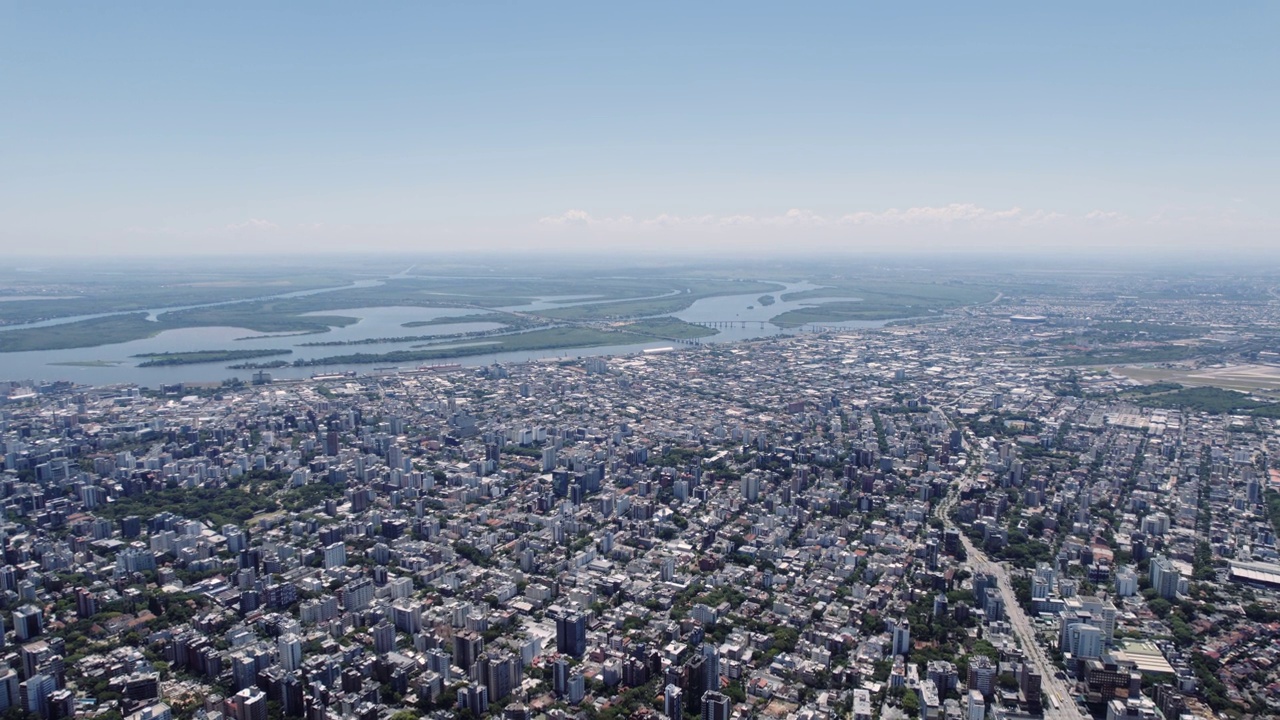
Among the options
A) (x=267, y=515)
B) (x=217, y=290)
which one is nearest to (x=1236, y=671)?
(x=267, y=515)

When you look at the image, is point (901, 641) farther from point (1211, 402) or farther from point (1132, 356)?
point (1132, 356)

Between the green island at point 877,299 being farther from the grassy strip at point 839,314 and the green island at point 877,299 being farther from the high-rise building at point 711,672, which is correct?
the high-rise building at point 711,672

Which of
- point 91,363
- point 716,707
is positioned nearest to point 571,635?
point 716,707

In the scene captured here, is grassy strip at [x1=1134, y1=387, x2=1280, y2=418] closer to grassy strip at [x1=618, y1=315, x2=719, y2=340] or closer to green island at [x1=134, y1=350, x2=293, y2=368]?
grassy strip at [x1=618, y1=315, x2=719, y2=340]

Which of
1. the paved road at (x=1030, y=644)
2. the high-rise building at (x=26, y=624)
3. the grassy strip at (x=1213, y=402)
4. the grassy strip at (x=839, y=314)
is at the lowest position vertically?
the paved road at (x=1030, y=644)

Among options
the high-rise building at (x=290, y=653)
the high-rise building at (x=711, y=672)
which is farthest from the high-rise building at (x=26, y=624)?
the high-rise building at (x=711, y=672)

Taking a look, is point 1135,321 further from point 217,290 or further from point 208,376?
point 217,290
